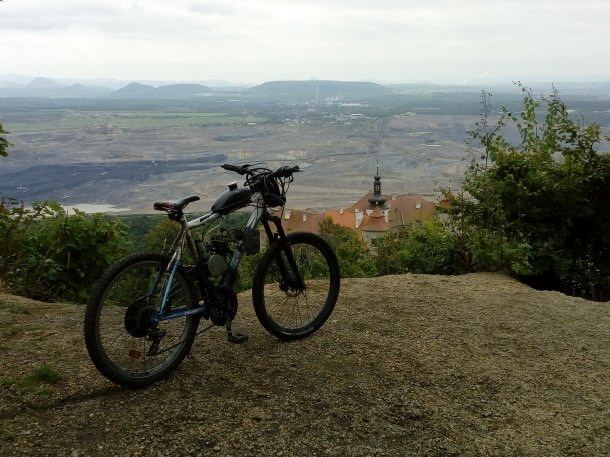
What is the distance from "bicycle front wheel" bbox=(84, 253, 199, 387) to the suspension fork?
78 centimetres

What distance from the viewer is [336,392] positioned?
3.01 meters

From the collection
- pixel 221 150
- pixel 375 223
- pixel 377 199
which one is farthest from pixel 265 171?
pixel 221 150

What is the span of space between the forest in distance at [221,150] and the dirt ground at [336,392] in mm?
37700

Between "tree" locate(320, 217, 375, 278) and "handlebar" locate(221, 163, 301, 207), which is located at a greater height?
"handlebar" locate(221, 163, 301, 207)

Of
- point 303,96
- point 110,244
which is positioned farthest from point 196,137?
point 303,96

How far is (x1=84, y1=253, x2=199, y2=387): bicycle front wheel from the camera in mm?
2738

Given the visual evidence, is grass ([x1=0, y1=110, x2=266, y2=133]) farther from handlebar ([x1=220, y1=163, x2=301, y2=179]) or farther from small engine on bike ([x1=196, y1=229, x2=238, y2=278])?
small engine on bike ([x1=196, y1=229, x2=238, y2=278])

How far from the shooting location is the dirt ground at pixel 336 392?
2488mm

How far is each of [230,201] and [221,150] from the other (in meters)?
74.6

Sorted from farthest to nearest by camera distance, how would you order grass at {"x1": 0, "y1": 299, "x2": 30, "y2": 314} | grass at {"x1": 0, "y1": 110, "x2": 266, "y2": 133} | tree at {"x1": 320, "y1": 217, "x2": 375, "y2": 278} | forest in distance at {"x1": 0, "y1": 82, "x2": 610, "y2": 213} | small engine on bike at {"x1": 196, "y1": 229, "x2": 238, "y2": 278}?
grass at {"x1": 0, "y1": 110, "x2": 266, "y2": 133} → forest in distance at {"x1": 0, "y1": 82, "x2": 610, "y2": 213} → tree at {"x1": 320, "y1": 217, "x2": 375, "y2": 278} → grass at {"x1": 0, "y1": 299, "x2": 30, "y2": 314} → small engine on bike at {"x1": 196, "y1": 229, "x2": 238, "y2": 278}

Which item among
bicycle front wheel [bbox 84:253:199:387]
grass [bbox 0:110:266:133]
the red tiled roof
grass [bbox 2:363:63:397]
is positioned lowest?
the red tiled roof

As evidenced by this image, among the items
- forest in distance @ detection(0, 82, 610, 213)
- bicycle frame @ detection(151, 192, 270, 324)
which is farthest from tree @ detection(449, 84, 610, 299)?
forest in distance @ detection(0, 82, 610, 213)

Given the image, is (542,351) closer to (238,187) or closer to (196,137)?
(238,187)

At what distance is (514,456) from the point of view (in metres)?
2.50
